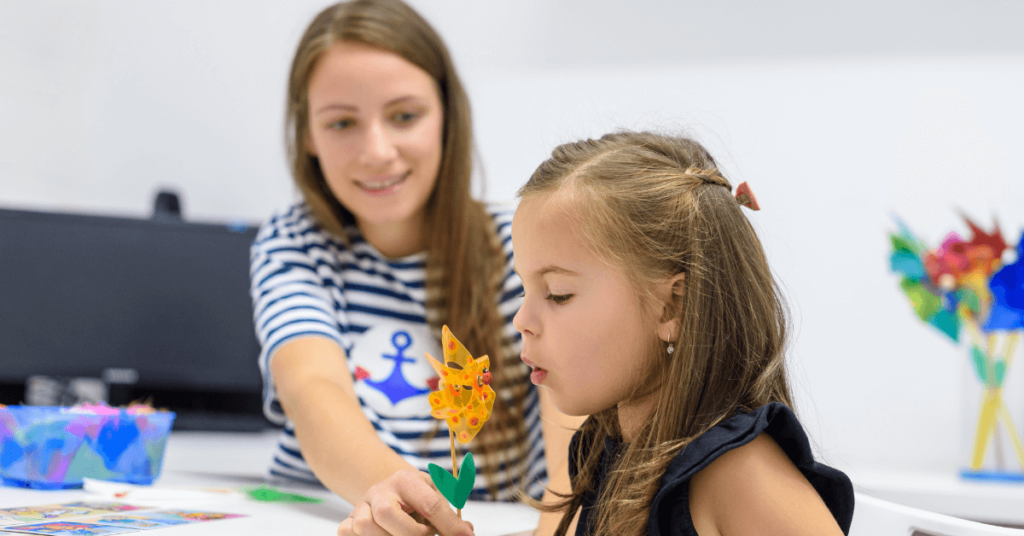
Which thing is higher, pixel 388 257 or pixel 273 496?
pixel 388 257

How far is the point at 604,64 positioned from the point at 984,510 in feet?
3.62

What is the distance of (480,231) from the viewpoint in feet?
3.60

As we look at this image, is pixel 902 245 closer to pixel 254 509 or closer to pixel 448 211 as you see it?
pixel 448 211

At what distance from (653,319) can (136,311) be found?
1.45 meters

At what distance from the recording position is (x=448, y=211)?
1095 mm

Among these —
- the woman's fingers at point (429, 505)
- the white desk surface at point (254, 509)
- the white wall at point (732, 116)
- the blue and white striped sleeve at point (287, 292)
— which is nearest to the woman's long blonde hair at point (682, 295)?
the woman's fingers at point (429, 505)

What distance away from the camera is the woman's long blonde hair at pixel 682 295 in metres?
0.57

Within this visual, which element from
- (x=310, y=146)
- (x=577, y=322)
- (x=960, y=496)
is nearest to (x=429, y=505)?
(x=577, y=322)

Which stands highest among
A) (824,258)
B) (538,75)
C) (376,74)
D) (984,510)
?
(538,75)

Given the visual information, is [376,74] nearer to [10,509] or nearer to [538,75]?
[10,509]

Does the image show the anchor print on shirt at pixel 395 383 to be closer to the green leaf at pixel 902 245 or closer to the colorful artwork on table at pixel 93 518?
the colorful artwork on table at pixel 93 518

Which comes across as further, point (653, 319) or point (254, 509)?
point (254, 509)

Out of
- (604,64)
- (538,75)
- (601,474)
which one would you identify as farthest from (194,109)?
(601,474)

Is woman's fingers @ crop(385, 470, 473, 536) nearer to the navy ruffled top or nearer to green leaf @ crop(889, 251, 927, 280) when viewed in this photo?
the navy ruffled top
